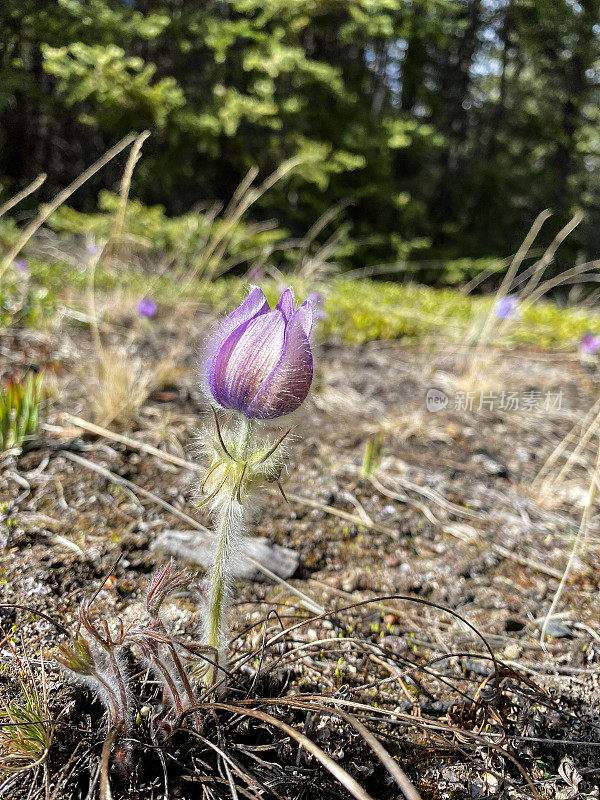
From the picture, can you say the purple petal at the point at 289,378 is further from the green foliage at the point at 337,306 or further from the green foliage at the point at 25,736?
the green foliage at the point at 337,306

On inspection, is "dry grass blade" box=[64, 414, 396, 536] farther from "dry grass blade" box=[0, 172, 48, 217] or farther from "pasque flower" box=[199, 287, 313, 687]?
"pasque flower" box=[199, 287, 313, 687]

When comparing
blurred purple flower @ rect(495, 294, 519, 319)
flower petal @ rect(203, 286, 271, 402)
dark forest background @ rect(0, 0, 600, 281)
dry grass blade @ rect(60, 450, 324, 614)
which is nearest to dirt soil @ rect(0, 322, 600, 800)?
dry grass blade @ rect(60, 450, 324, 614)

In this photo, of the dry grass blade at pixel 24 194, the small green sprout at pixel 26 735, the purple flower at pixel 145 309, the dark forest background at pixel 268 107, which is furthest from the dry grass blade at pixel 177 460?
the dark forest background at pixel 268 107

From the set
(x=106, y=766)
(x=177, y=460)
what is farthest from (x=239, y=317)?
(x=177, y=460)

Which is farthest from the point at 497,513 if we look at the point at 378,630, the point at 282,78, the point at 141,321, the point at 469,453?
the point at 282,78

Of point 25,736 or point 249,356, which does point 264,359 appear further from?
point 25,736
